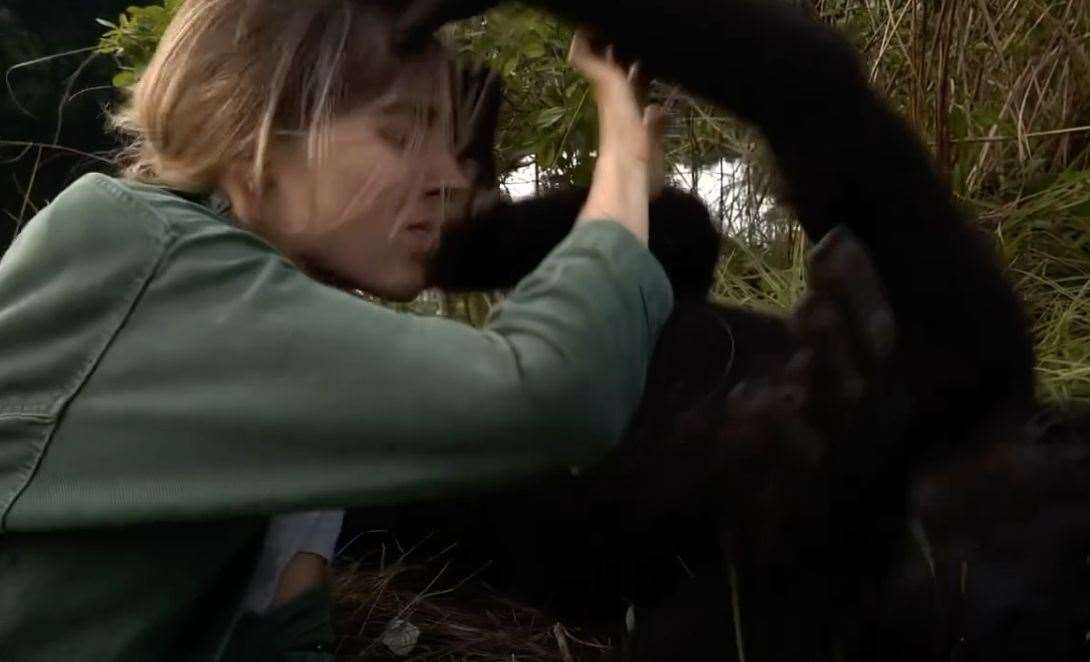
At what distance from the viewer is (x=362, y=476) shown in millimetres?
1229

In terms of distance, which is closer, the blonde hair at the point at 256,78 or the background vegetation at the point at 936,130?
the blonde hair at the point at 256,78

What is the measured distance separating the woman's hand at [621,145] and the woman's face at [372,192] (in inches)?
7.3

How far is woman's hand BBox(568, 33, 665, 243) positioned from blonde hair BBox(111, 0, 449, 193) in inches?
9.3

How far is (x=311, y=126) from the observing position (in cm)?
144

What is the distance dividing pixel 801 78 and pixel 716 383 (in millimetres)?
619

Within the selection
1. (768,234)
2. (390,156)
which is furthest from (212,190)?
(768,234)

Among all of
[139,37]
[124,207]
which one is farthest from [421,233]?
[139,37]

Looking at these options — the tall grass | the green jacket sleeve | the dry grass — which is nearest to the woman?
the green jacket sleeve

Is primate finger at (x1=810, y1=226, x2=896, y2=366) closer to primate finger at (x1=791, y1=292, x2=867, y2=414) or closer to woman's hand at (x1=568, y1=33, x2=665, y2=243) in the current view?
primate finger at (x1=791, y1=292, x2=867, y2=414)

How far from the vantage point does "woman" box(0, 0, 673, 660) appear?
1207 mm

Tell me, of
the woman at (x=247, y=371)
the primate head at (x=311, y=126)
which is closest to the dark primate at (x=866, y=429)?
the primate head at (x=311, y=126)

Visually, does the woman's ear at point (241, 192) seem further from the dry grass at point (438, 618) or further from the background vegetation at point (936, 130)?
the dry grass at point (438, 618)

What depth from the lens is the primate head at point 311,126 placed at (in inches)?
57.3

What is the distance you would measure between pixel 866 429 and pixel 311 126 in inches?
30.8
